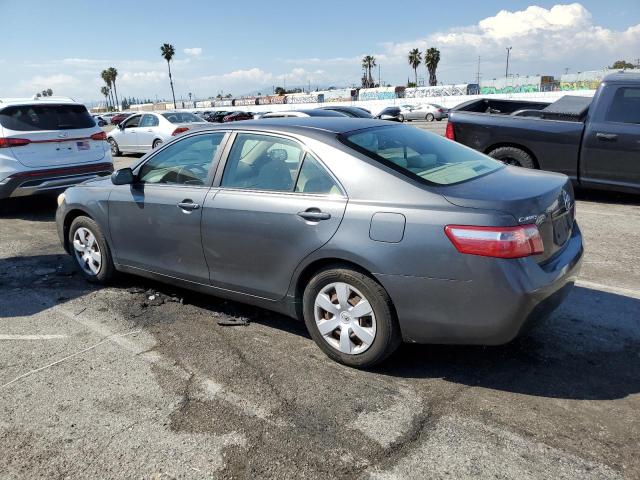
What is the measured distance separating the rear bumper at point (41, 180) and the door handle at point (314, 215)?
246 inches

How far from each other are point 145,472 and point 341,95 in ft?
223

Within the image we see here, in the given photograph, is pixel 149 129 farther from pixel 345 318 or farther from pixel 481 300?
pixel 481 300

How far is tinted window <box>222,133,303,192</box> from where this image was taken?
3656 mm

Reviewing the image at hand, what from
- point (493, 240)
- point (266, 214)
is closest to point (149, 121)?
point (266, 214)

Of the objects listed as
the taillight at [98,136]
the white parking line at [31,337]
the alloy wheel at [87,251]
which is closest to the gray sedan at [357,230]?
the alloy wheel at [87,251]

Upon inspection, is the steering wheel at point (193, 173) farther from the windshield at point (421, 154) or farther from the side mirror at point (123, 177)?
the windshield at point (421, 154)

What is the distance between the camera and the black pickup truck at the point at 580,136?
7.52 m

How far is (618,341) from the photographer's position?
3.69 meters

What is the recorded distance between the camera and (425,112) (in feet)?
128

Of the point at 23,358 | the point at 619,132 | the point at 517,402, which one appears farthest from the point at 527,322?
the point at 619,132

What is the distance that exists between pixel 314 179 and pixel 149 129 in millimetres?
14369

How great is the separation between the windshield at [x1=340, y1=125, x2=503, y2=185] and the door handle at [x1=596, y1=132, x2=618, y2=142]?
4.59 metres

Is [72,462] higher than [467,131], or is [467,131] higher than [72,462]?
[467,131]

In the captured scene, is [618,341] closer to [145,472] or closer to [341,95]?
[145,472]
